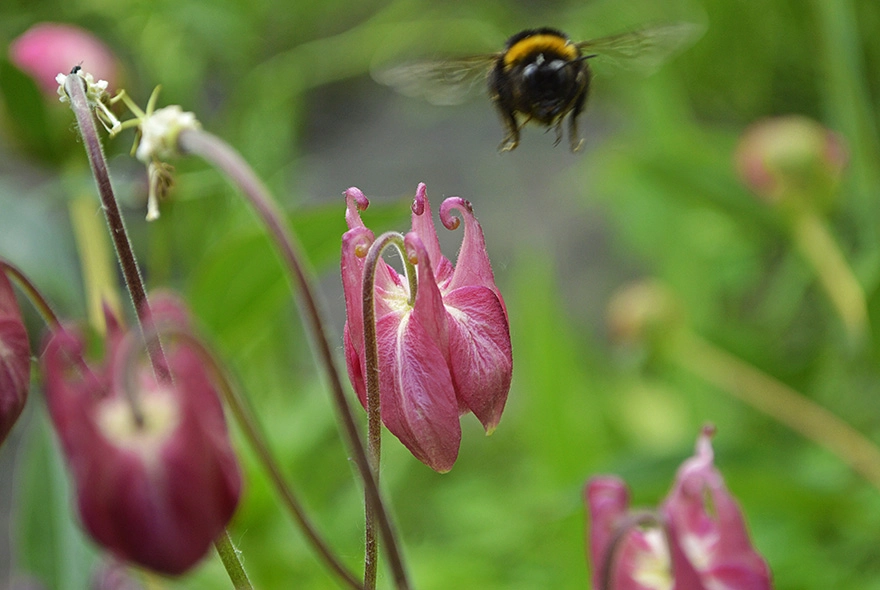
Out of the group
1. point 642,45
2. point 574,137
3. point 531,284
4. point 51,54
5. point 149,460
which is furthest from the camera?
point 531,284

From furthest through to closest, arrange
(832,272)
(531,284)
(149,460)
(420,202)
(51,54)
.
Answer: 1. (531,284)
2. (832,272)
3. (51,54)
4. (420,202)
5. (149,460)

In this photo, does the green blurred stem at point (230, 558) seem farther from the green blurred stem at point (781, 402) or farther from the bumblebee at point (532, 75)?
the green blurred stem at point (781, 402)

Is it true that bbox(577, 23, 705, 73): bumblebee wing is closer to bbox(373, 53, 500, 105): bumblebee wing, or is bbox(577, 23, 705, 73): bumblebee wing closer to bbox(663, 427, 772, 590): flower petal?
bbox(373, 53, 500, 105): bumblebee wing

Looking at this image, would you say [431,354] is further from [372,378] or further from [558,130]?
[558,130]

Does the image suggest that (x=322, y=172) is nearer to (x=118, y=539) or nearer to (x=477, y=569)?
(x=477, y=569)

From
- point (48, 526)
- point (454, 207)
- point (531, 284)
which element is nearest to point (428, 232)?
point (454, 207)

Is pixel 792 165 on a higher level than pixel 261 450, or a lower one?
lower
